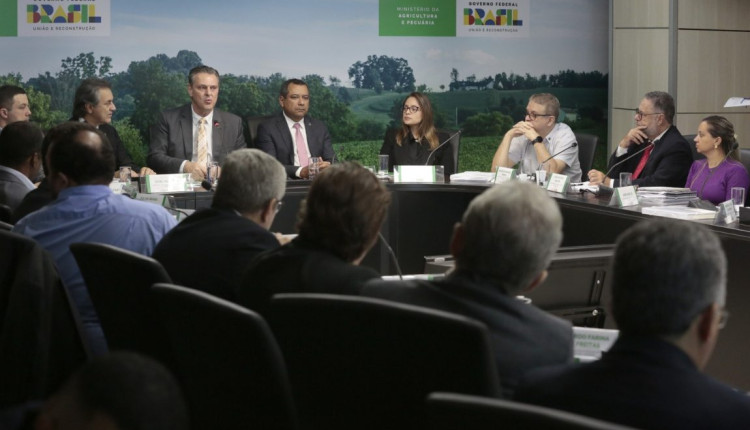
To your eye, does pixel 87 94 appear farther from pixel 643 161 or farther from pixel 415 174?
pixel 643 161

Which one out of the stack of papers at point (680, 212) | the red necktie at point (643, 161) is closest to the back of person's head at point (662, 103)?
the red necktie at point (643, 161)

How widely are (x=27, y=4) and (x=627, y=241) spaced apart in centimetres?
717

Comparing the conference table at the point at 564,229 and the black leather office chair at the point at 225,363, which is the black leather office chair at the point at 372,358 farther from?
the conference table at the point at 564,229

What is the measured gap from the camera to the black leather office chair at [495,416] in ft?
3.59

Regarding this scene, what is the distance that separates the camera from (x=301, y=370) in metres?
1.86

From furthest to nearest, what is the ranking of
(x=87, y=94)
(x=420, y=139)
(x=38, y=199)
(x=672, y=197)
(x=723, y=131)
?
1. (x=420, y=139)
2. (x=87, y=94)
3. (x=723, y=131)
4. (x=672, y=197)
5. (x=38, y=199)

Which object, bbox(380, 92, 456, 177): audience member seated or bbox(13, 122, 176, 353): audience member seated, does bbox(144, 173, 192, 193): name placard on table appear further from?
bbox(13, 122, 176, 353): audience member seated

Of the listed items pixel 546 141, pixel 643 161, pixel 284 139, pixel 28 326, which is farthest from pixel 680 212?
pixel 284 139

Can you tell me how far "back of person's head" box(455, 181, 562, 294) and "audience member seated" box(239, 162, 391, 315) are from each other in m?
0.44

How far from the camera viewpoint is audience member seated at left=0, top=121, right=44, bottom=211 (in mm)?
4254

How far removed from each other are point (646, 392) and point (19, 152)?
3.41 metres

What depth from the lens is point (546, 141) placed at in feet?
21.7

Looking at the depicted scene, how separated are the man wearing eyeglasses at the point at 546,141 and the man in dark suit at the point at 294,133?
4.24 feet

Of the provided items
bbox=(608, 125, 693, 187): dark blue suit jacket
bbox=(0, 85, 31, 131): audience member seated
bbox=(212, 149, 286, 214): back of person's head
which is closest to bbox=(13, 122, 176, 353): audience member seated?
bbox=(212, 149, 286, 214): back of person's head
